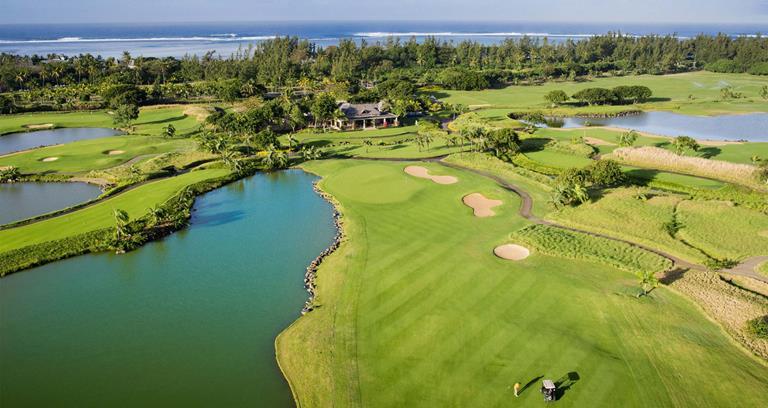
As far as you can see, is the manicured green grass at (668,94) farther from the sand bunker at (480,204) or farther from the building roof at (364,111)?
the sand bunker at (480,204)

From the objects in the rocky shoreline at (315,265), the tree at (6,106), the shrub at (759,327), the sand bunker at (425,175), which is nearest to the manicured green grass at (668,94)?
the sand bunker at (425,175)

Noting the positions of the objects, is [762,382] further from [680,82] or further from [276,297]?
[680,82]

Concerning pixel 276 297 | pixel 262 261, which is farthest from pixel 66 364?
pixel 262 261

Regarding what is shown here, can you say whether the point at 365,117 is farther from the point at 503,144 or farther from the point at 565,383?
the point at 565,383

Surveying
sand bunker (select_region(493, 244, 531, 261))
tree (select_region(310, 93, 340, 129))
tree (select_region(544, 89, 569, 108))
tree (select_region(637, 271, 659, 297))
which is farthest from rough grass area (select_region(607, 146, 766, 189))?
tree (select_region(544, 89, 569, 108))

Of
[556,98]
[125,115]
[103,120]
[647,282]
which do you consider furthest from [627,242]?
[103,120]

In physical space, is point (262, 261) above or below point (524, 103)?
below
